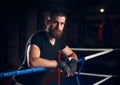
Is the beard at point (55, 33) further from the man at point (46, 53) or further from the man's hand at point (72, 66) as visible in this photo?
the man's hand at point (72, 66)

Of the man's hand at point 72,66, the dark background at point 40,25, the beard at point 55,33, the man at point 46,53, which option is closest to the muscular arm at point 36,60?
the man at point 46,53

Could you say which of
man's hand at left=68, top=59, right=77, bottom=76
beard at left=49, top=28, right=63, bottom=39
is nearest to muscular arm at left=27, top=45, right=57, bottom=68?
man's hand at left=68, top=59, right=77, bottom=76

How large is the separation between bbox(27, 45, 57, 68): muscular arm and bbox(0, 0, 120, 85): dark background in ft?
19.0

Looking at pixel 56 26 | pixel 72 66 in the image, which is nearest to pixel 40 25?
pixel 56 26

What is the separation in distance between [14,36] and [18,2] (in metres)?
1.41

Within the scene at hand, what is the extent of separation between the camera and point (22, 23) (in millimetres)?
8867

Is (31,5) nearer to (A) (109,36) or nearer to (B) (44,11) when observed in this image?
(B) (44,11)

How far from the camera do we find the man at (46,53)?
2139 mm

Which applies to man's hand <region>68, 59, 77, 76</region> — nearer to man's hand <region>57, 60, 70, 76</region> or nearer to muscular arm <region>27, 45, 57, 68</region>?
man's hand <region>57, 60, 70, 76</region>

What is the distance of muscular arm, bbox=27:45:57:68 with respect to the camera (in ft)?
6.93

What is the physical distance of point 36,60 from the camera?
7.04 feet

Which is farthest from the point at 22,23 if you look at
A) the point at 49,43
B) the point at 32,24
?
the point at 49,43

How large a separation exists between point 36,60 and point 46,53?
296mm

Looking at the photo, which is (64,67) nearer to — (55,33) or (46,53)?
(46,53)
